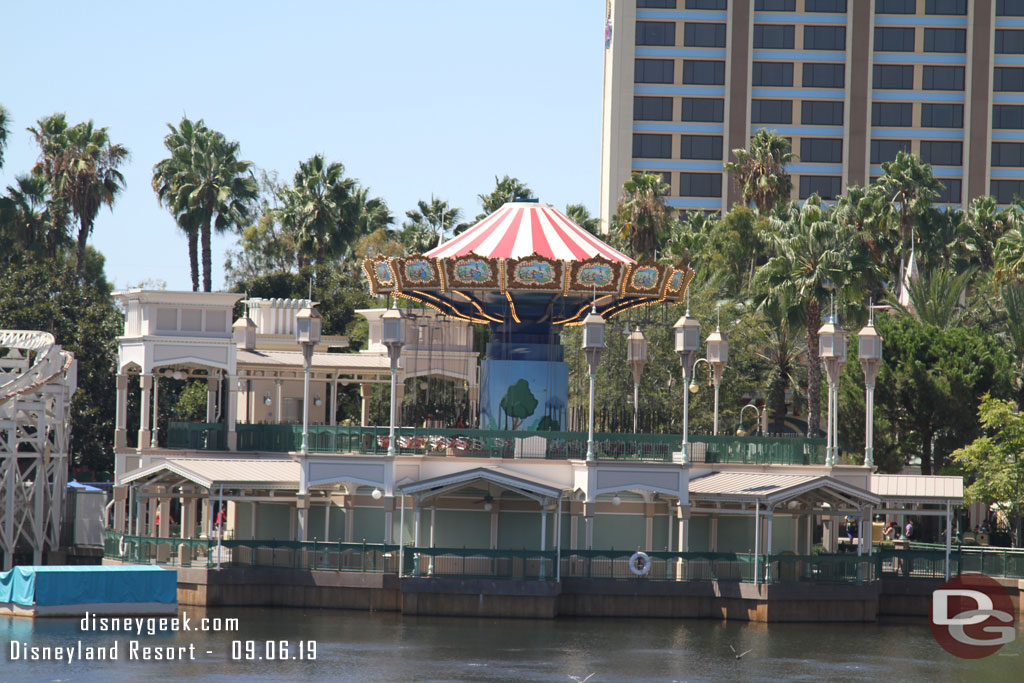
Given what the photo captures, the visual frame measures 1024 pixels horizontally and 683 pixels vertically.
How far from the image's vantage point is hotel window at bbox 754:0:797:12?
125625 millimetres

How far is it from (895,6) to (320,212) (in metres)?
54.9

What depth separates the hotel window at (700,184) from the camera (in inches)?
4988

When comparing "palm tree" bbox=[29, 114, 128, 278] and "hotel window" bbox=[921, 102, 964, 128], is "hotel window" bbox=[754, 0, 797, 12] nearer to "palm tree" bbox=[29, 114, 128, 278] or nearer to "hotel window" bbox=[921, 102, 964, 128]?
"hotel window" bbox=[921, 102, 964, 128]

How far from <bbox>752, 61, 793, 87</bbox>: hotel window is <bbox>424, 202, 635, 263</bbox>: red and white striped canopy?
7502cm

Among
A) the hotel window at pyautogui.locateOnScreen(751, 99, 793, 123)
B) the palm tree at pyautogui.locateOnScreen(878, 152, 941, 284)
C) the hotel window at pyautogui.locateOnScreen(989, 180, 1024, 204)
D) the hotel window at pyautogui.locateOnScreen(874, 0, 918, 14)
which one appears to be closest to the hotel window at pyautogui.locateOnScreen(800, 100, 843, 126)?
the hotel window at pyautogui.locateOnScreen(751, 99, 793, 123)

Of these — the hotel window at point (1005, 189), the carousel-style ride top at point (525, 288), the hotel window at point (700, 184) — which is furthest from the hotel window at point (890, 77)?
the carousel-style ride top at point (525, 288)

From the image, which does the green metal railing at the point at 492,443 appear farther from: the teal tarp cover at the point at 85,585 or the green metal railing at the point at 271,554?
the teal tarp cover at the point at 85,585

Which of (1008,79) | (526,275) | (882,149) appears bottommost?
(526,275)

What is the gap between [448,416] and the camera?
197ft

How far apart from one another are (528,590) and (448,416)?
14889 millimetres

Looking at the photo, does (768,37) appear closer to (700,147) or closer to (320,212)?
(700,147)

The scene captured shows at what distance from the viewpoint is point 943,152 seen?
12550 centimetres

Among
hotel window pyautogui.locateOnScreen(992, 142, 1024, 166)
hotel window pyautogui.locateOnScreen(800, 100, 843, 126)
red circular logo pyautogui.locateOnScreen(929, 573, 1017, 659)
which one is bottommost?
red circular logo pyautogui.locateOnScreen(929, 573, 1017, 659)

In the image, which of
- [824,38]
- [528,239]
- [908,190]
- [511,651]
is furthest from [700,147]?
[511,651]
